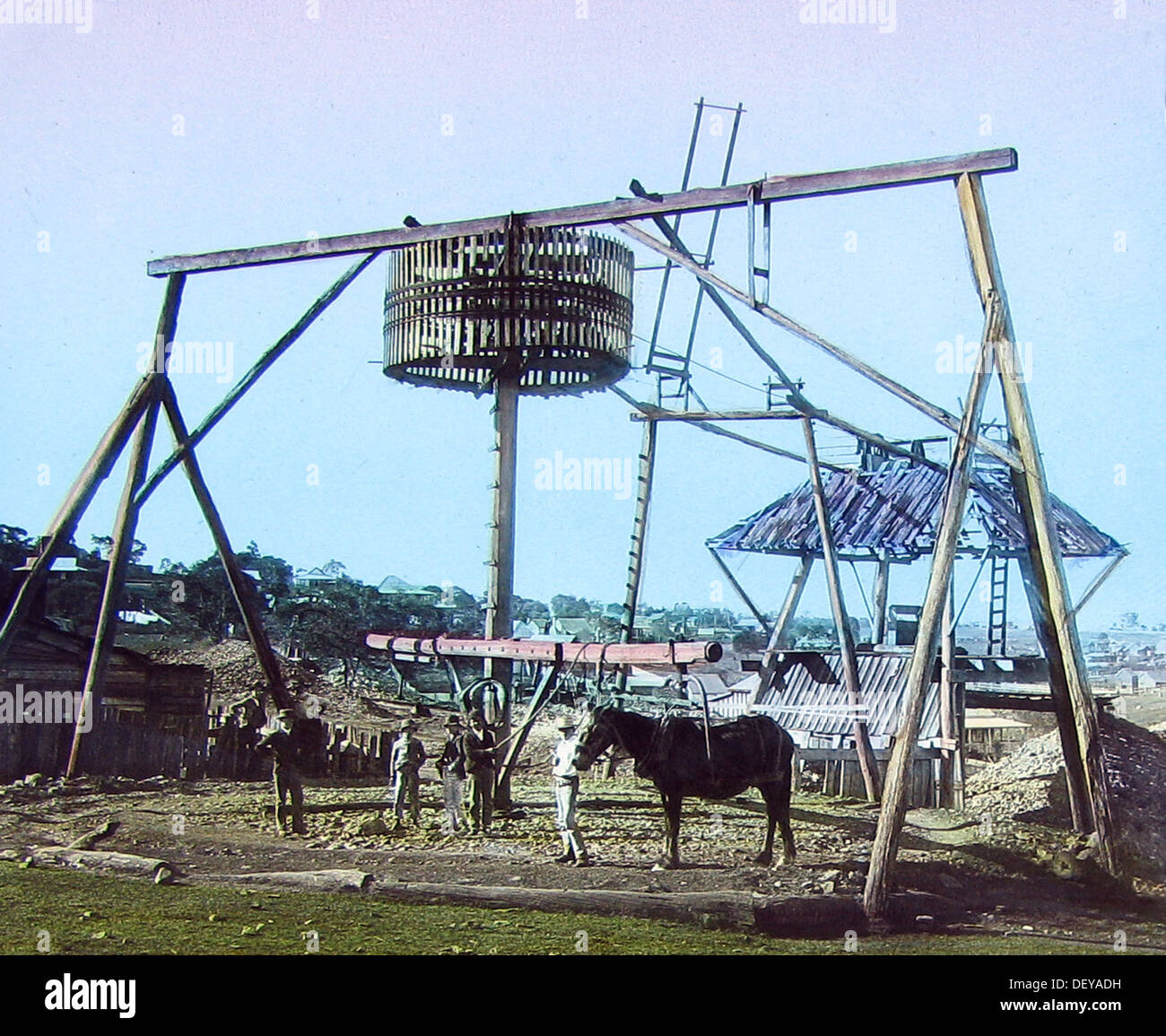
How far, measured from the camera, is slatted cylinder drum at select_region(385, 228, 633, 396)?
41.5ft

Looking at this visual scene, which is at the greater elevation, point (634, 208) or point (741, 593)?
point (634, 208)

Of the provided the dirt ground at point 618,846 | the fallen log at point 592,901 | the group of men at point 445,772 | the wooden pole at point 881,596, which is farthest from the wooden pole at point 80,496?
the wooden pole at point 881,596

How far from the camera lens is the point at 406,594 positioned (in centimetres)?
1484

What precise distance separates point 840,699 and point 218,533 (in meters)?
6.70

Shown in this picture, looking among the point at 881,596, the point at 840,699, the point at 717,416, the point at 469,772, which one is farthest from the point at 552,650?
the point at 881,596

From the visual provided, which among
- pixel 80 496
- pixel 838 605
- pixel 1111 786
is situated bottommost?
pixel 1111 786

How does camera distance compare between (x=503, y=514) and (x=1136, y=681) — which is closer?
(x=503, y=514)

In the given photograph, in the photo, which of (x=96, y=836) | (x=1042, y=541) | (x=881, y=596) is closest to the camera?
(x=1042, y=541)

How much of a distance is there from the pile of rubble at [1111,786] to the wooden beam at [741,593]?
3009mm

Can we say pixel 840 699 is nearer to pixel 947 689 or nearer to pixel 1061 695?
pixel 947 689

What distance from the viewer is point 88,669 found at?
1373 cm

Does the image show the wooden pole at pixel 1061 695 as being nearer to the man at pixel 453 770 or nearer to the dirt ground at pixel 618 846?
the dirt ground at pixel 618 846

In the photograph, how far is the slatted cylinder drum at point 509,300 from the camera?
1264 cm

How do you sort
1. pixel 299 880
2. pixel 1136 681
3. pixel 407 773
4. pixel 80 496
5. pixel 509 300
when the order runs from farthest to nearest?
pixel 1136 681 → pixel 80 496 → pixel 407 773 → pixel 509 300 → pixel 299 880
